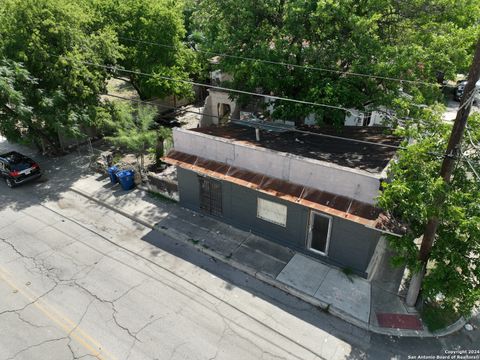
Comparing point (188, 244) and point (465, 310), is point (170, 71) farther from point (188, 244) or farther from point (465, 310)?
point (465, 310)

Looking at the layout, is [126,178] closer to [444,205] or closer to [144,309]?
[144,309]

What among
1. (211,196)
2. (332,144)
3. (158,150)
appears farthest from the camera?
(158,150)

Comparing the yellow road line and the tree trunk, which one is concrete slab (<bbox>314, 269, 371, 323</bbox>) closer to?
the yellow road line

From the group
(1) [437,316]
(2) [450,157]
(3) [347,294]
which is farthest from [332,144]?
(1) [437,316]

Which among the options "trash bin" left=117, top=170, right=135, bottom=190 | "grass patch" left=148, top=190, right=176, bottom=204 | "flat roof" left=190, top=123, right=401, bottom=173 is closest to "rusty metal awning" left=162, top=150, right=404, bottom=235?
"flat roof" left=190, top=123, right=401, bottom=173

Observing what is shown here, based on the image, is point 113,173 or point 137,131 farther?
point 113,173

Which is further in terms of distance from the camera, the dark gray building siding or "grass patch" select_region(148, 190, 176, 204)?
"grass patch" select_region(148, 190, 176, 204)
